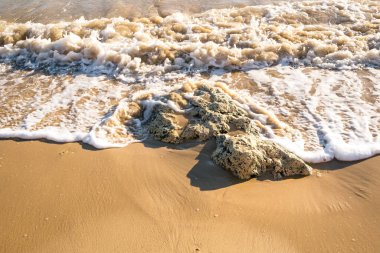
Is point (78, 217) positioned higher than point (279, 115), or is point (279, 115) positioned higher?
point (279, 115)

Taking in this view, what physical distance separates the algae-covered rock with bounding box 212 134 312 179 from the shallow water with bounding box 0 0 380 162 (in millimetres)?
317

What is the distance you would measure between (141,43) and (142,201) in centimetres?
399

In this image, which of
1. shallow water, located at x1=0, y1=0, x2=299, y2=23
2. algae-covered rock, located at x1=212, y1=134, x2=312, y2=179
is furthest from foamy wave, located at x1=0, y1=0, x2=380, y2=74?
algae-covered rock, located at x1=212, y1=134, x2=312, y2=179

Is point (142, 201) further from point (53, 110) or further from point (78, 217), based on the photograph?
point (53, 110)

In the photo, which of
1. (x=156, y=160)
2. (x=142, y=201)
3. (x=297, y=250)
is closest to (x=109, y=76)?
(x=156, y=160)

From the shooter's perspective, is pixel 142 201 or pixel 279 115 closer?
pixel 142 201

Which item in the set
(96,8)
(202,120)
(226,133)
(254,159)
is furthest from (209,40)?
(254,159)

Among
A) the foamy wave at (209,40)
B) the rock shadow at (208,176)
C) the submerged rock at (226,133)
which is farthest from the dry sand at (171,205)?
the foamy wave at (209,40)

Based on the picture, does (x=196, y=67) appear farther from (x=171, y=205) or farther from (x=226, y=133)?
(x=171, y=205)

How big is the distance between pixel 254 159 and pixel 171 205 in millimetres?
1000

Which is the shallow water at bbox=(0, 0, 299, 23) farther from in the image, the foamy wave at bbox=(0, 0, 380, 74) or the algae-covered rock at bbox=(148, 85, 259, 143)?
the algae-covered rock at bbox=(148, 85, 259, 143)

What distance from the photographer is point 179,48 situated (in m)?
6.54

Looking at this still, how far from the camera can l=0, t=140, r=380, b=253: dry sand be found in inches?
119

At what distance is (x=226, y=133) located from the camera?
422cm
